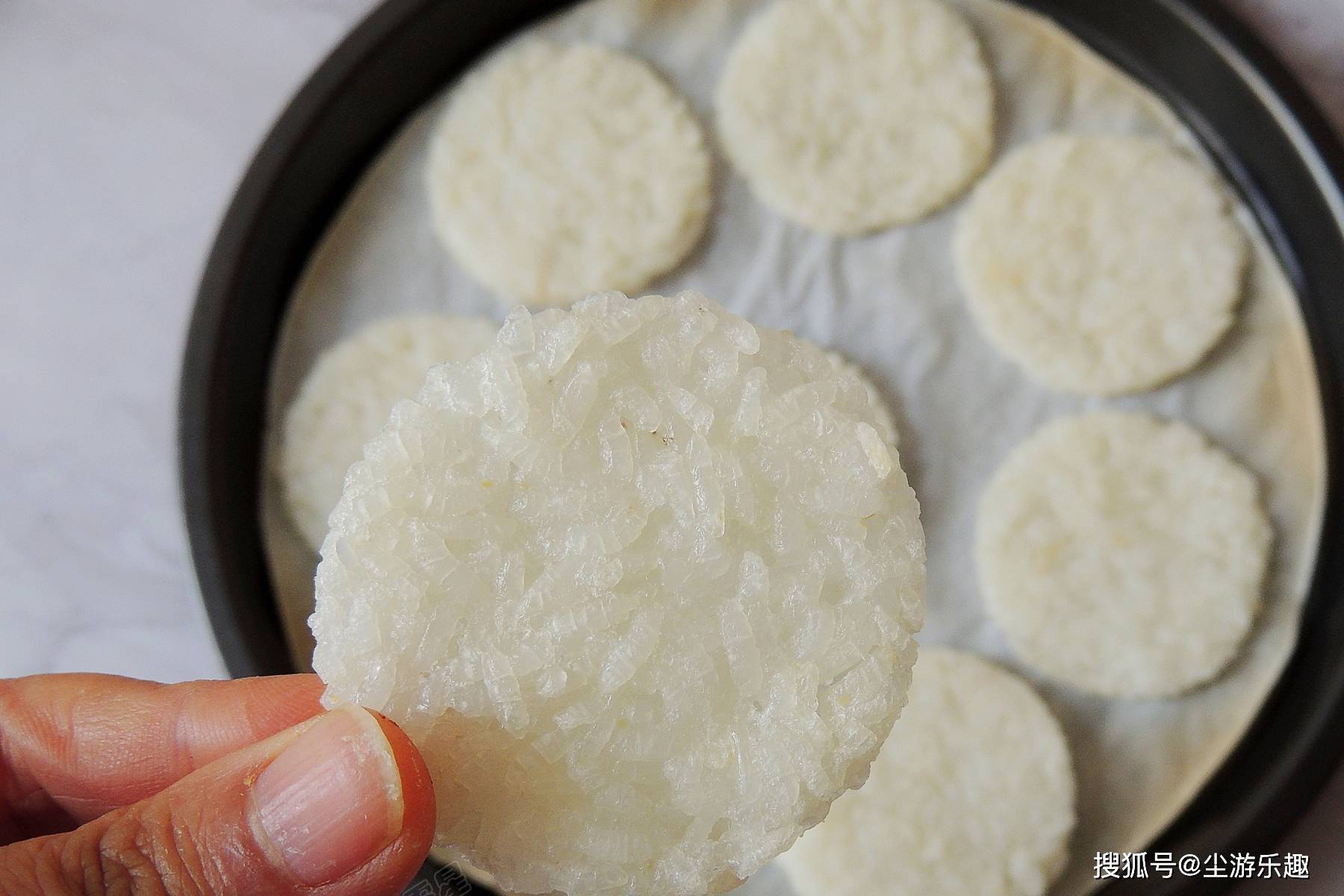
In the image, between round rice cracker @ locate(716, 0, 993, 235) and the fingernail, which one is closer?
the fingernail

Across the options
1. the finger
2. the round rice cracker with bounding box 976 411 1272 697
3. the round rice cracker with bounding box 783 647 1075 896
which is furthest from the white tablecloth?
the round rice cracker with bounding box 783 647 1075 896

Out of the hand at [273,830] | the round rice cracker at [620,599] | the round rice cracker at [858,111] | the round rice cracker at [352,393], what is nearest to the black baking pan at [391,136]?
the round rice cracker at [352,393]

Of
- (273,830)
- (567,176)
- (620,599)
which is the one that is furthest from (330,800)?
(567,176)

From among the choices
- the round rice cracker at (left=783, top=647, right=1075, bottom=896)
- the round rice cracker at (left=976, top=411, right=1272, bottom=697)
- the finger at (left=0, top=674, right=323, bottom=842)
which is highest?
the finger at (left=0, top=674, right=323, bottom=842)

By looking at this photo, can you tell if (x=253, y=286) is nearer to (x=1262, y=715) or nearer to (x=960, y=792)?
(x=960, y=792)

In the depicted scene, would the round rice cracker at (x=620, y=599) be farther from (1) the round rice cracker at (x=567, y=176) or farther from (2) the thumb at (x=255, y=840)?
(1) the round rice cracker at (x=567, y=176)

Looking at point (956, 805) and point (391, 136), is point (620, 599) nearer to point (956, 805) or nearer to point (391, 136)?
point (956, 805)

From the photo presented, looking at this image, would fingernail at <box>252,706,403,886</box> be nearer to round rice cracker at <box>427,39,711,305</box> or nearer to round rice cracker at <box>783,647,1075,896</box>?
round rice cracker at <box>783,647,1075,896</box>
